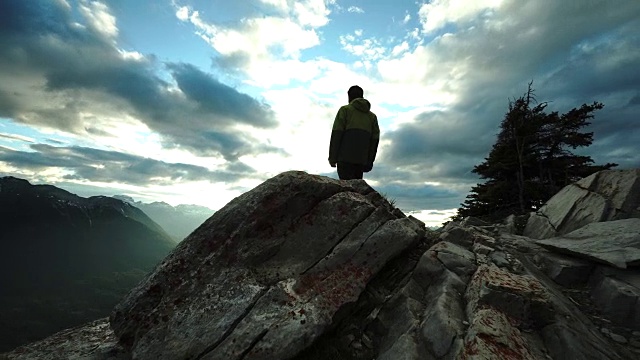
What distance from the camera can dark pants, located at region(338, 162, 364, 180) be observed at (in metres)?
14.6

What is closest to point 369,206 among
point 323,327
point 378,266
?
point 378,266

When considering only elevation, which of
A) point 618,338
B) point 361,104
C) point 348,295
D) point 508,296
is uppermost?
point 361,104

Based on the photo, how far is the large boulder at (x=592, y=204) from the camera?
42.8 feet

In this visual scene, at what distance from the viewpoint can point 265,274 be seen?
9211 millimetres

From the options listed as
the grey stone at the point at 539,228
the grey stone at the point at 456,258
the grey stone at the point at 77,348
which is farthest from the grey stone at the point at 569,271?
the grey stone at the point at 77,348

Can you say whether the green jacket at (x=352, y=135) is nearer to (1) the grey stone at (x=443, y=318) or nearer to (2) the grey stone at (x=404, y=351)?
(1) the grey stone at (x=443, y=318)

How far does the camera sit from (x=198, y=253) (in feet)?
31.0

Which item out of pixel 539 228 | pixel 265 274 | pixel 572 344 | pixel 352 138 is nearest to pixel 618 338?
pixel 572 344

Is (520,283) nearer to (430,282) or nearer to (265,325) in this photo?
(430,282)

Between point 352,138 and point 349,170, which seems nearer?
point 352,138

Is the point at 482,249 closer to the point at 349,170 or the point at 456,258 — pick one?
the point at 456,258

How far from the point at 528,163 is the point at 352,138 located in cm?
2713

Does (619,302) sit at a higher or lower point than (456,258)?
lower

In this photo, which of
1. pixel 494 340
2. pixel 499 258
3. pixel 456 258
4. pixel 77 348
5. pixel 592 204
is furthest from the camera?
pixel 592 204
